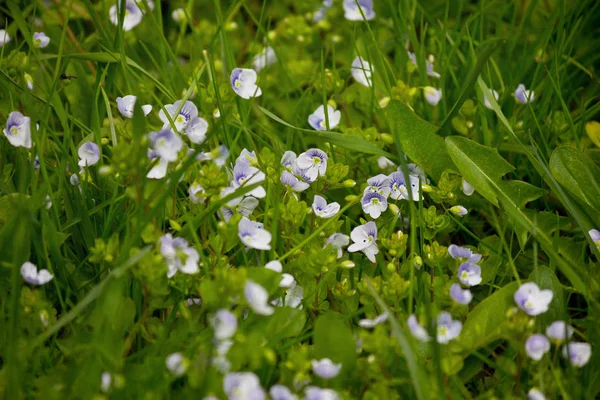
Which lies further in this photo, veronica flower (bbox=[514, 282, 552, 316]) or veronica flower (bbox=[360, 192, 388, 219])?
veronica flower (bbox=[360, 192, 388, 219])


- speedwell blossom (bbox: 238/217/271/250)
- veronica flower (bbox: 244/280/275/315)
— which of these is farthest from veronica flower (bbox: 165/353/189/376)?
speedwell blossom (bbox: 238/217/271/250)

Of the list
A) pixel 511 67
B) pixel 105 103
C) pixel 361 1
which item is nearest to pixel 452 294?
pixel 105 103

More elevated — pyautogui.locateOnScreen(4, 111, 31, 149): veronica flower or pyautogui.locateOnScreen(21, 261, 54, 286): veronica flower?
pyautogui.locateOnScreen(4, 111, 31, 149): veronica flower

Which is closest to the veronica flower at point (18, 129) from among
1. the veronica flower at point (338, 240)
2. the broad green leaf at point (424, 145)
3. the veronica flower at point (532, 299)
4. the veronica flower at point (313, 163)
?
the veronica flower at point (313, 163)

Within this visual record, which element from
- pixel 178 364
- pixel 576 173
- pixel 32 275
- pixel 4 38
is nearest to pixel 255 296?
pixel 178 364

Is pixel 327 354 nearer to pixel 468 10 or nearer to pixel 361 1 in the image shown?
pixel 361 1

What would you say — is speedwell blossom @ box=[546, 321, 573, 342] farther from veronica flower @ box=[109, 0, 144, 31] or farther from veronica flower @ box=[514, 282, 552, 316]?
veronica flower @ box=[109, 0, 144, 31]
